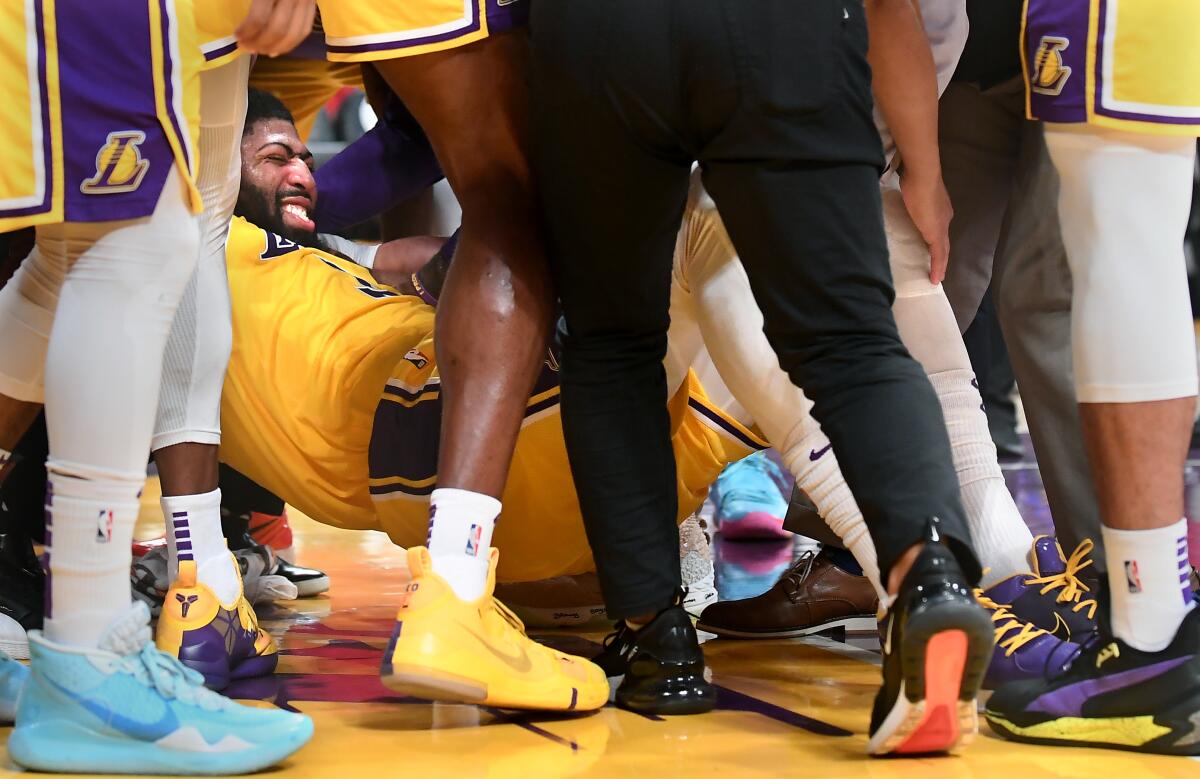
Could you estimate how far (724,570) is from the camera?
10.3 ft

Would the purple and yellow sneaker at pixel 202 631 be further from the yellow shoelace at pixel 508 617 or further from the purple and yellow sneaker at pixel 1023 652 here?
the purple and yellow sneaker at pixel 1023 652

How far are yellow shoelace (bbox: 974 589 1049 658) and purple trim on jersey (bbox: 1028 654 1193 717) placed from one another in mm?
175

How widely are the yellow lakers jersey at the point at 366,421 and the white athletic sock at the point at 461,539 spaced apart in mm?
446

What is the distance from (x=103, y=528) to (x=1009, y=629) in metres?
1.17

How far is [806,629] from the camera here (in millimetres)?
2426

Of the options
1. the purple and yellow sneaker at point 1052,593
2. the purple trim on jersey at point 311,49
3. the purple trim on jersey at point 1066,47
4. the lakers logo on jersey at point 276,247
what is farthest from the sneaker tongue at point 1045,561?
the purple trim on jersey at point 311,49

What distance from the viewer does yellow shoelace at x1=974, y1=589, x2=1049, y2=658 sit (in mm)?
1956

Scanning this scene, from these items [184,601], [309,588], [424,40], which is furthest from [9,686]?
[309,588]

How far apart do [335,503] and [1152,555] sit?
1.28 metres

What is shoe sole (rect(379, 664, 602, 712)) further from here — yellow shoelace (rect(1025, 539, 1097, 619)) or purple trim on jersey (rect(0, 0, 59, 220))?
yellow shoelace (rect(1025, 539, 1097, 619))

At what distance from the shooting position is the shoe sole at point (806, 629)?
2412 millimetres

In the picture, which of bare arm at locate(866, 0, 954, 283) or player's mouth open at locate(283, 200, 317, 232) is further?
player's mouth open at locate(283, 200, 317, 232)

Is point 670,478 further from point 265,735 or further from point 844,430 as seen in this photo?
point 265,735

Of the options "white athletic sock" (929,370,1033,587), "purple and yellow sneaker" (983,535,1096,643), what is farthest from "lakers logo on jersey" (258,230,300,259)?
"purple and yellow sneaker" (983,535,1096,643)
